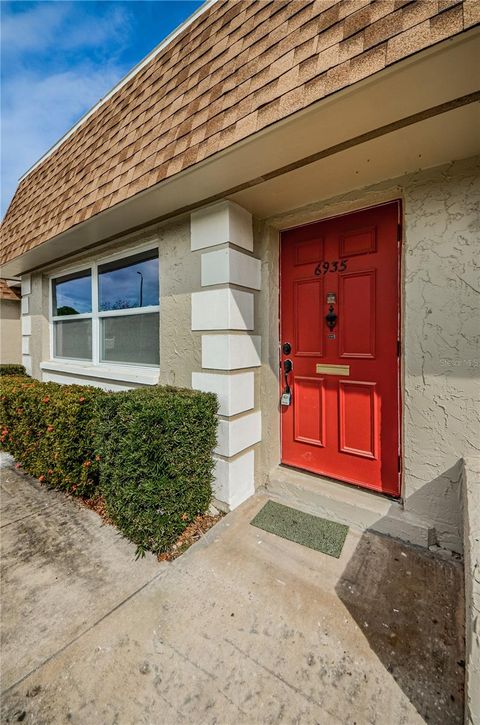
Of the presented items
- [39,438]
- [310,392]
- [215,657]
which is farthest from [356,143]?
[39,438]

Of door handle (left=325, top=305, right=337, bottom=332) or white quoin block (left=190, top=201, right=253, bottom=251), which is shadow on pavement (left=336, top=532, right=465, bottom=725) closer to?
door handle (left=325, top=305, right=337, bottom=332)

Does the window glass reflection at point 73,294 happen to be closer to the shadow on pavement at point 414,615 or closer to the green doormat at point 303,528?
the green doormat at point 303,528

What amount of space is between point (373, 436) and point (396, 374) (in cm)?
57

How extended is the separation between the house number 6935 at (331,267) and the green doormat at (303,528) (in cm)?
222

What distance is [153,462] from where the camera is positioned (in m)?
2.26

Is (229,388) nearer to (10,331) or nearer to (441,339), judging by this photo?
(441,339)

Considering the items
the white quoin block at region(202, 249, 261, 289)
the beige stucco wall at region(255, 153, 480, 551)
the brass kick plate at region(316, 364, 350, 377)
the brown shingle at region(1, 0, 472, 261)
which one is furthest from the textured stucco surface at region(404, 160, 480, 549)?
the white quoin block at region(202, 249, 261, 289)

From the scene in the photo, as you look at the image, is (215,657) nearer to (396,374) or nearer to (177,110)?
(396,374)

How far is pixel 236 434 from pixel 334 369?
1.09m

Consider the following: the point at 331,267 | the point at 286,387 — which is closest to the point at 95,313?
the point at 286,387

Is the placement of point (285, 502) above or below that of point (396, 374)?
below

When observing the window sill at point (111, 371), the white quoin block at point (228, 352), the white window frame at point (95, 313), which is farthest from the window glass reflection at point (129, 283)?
the white quoin block at point (228, 352)

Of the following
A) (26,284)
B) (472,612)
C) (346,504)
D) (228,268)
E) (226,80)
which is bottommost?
(346,504)

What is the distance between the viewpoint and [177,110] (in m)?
2.52
